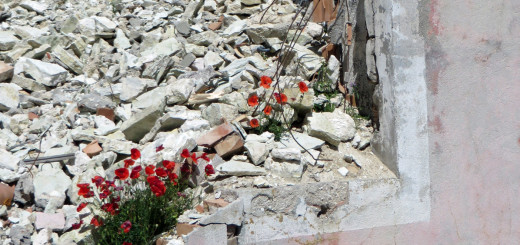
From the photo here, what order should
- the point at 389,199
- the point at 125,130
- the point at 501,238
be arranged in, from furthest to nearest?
the point at 125,130
the point at 501,238
the point at 389,199

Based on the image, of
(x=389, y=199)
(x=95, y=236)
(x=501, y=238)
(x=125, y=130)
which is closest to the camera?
(x=95, y=236)

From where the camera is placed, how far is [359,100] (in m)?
4.20

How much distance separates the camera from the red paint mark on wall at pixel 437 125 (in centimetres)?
372

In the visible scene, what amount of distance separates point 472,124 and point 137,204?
2145mm

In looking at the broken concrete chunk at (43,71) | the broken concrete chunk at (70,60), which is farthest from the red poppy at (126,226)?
the broken concrete chunk at (70,60)

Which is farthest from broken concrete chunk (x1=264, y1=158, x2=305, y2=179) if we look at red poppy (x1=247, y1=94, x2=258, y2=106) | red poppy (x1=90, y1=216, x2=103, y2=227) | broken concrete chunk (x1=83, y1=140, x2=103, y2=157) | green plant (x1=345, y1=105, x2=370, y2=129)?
broken concrete chunk (x1=83, y1=140, x2=103, y2=157)

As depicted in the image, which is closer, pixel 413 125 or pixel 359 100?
pixel 413 125

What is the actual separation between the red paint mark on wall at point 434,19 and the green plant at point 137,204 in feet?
5.43

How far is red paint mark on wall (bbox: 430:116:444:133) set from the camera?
3716mm

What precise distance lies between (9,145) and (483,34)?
3.31 meters

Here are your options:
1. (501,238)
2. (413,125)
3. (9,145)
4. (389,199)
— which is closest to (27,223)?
(9,145)

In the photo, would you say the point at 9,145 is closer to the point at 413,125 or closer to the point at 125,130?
the point at 125,130

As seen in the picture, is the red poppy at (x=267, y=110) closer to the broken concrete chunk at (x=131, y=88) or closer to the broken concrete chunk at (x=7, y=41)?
the broken concrete chunk at (x=131, y=88)

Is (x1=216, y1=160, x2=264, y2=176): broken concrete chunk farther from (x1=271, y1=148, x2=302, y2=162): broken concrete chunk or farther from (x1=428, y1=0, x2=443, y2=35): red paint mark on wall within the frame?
(x1=428, y1=0, x2=443, y2=35): red paint mark on wall
